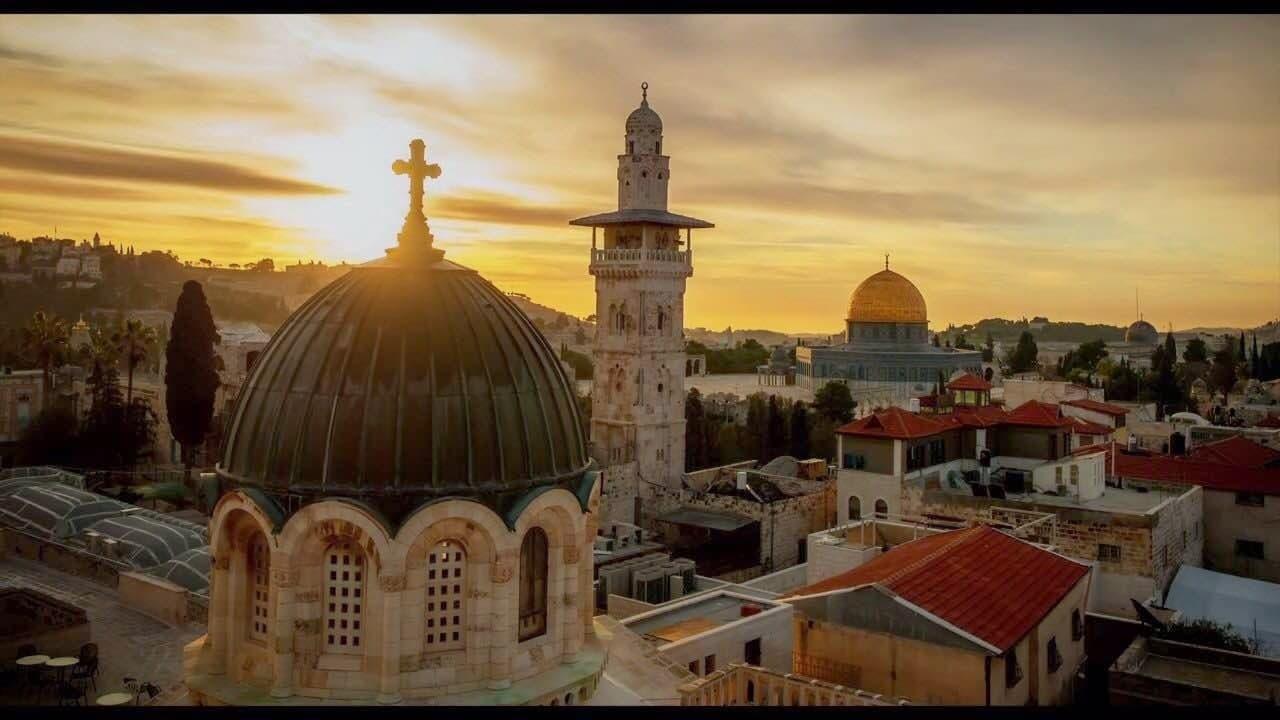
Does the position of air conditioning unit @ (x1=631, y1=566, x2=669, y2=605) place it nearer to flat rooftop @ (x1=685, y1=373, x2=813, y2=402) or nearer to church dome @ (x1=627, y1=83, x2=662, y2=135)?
church dome @ (x1=627, y1=83, x2=662, y2=135)

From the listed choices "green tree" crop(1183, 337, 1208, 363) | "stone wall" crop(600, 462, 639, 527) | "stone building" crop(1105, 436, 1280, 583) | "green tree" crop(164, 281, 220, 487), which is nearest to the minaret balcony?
"stone wall" crop(600, 462, 639, 527)

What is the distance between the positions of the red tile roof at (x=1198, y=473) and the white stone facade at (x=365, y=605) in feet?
71.2

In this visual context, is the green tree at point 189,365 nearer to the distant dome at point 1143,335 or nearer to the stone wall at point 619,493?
the stone wall at point 619,493

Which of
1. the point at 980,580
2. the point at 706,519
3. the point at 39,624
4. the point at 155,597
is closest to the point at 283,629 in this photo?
the point at 980,580

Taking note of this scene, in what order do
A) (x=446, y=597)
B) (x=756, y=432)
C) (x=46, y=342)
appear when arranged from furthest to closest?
(x=756, y=432) < (x=46, y=342) < (x=446, y=597)

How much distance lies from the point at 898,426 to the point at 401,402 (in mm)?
19538

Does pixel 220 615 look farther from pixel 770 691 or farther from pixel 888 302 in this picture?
pixel 888 302

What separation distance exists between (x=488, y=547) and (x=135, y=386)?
3872 cm

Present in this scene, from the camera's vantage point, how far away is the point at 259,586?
8.21m

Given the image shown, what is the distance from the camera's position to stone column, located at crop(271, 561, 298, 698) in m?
7.62

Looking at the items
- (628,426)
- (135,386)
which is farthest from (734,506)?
(135,386)

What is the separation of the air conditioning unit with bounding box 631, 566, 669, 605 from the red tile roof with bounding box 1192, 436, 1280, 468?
14769 mm

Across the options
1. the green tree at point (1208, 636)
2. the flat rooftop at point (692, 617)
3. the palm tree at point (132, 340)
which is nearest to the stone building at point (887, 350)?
the palm tree at point (132, 340)

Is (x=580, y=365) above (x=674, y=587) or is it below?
above
